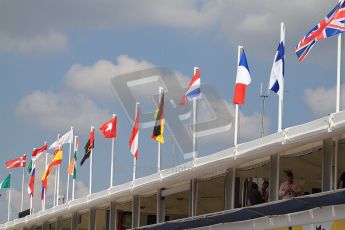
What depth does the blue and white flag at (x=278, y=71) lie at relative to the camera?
24.2 metres

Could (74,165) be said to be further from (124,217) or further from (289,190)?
(289,190)

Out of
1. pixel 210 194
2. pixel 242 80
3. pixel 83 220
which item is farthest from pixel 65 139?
pixel 242 80

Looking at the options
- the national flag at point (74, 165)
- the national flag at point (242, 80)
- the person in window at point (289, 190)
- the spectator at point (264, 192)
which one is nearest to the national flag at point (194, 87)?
the national flag at point (242, 80)

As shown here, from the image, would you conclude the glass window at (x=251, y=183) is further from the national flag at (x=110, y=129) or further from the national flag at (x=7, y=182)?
the national flag at (x=7, y=182)

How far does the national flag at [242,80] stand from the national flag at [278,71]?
6.01ft

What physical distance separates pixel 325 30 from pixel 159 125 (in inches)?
440

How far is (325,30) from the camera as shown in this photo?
21.9 metres

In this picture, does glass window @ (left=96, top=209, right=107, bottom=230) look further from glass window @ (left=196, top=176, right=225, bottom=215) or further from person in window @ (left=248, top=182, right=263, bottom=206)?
person in window @ (left=248, top=182, right=263, bottom=206)

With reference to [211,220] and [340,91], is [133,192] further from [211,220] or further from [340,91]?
[340,91]

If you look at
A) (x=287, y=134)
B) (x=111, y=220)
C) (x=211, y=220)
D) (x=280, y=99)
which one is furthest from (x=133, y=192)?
(x=287, y=134)

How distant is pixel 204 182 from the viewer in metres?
28.2

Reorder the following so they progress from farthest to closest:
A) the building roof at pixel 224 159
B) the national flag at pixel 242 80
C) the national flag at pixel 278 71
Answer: the national flag at pixel 242 80
the national flag at pixel 278 71
the building roof at pixel 224 159

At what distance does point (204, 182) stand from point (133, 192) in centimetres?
382

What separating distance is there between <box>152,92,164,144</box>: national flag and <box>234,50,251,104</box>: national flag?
588 cm
